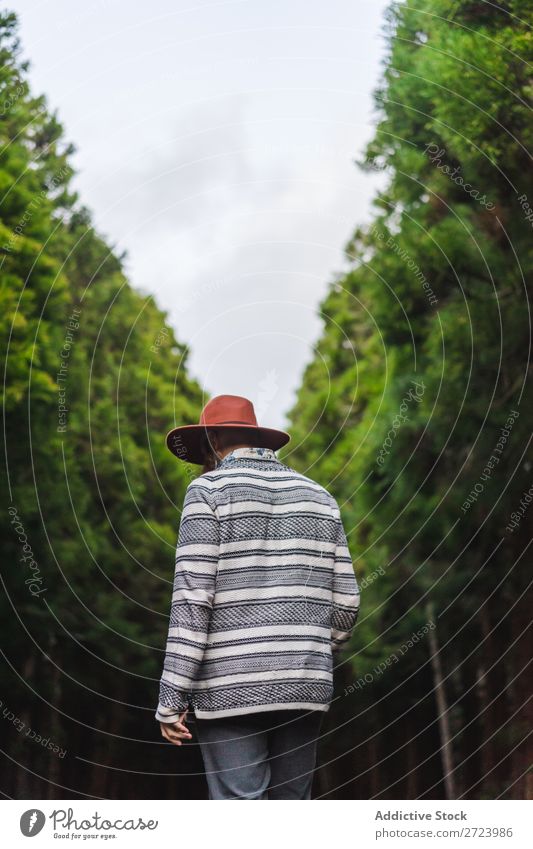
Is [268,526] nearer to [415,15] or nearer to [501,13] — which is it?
[501,13]

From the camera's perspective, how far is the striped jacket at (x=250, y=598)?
15.7 ft

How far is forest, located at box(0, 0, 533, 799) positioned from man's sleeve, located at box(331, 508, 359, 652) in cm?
405

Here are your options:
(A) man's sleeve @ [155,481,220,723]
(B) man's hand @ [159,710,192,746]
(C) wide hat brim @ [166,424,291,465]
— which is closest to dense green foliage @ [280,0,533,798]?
(C) wide hat brim @ [166,424,291,465]

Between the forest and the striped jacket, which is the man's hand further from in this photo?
the forest

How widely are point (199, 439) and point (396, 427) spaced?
1230cm

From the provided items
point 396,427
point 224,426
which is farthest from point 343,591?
point 396,427

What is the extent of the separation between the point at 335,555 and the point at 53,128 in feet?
49.9

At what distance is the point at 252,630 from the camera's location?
4848 millimetres

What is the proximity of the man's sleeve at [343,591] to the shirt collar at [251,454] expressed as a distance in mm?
434

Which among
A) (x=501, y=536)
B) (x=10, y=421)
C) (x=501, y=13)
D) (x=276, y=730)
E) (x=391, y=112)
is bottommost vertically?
(x=276, y=730)

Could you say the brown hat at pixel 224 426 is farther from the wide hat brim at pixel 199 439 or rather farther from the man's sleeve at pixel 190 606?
the man's sleeve at pixel 190 606

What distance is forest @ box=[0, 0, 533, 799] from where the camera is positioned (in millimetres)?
12039

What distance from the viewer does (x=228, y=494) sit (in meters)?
4.96
